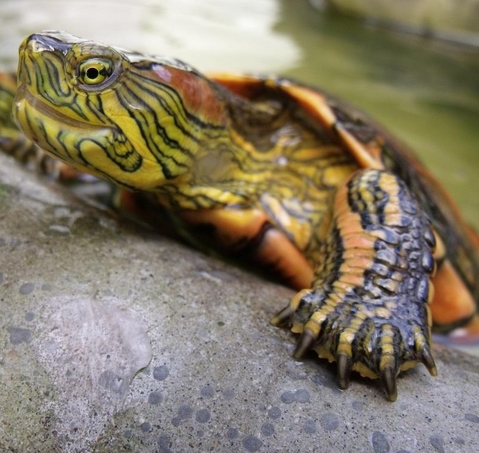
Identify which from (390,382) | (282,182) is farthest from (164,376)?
(282,182)

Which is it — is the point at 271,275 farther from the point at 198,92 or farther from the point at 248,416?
the point at 248,416

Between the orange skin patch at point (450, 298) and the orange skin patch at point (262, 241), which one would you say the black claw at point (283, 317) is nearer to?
the orange skin patch at point (262, 241)

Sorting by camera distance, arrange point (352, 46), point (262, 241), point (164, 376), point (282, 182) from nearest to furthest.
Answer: point (164, 376) < point (262, 241) < point (282, 182) < point (352, 46)

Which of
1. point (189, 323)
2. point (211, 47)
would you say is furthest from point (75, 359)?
point (211, 47)

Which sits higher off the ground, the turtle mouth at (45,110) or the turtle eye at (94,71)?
the turtle eye at (94,71)

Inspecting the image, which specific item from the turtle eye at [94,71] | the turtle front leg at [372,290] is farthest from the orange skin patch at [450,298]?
the turtle eye at [94,71]

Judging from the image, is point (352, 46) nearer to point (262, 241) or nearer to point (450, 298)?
point (450, 298)

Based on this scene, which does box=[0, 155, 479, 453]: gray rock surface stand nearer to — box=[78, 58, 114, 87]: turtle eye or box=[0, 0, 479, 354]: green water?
box=[78, 58, 114, 87]: turtle eye
